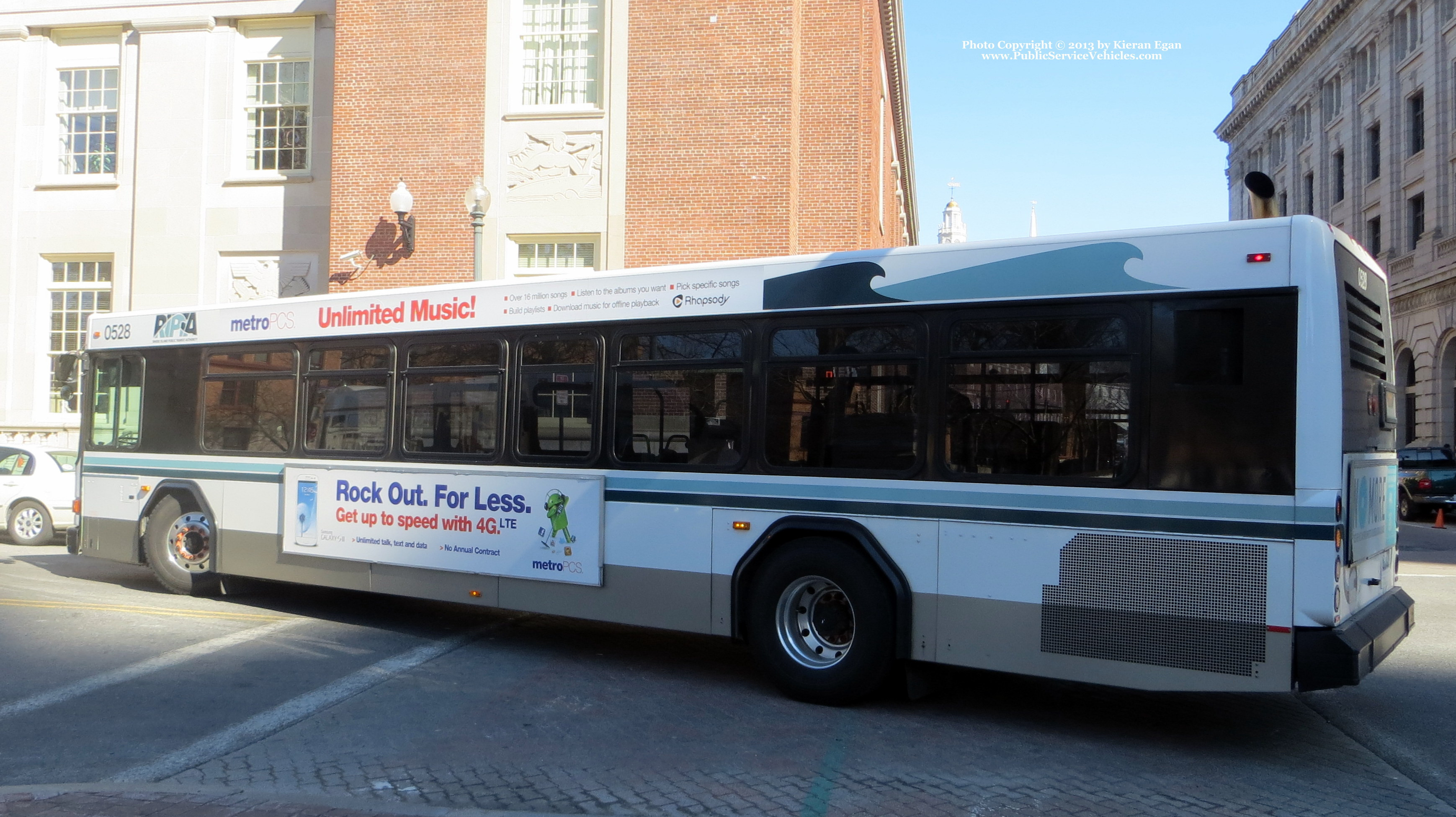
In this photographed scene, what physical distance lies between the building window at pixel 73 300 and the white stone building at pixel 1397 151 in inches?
1321

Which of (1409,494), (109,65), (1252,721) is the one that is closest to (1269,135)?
(1409,494)

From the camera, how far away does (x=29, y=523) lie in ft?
51.0

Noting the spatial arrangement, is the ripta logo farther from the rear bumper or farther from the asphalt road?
the rear bumper

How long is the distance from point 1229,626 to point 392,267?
55.9 feet

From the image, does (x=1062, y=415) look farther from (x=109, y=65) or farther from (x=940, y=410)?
(x=109, y=65)

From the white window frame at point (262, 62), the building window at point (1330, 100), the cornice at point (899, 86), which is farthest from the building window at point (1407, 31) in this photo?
the white window frame at point (262, 62)

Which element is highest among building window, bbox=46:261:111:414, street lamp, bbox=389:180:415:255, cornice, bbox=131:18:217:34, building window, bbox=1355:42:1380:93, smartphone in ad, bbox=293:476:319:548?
building window, bbox=1355:42:1380:93

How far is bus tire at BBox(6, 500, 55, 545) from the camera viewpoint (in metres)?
15.5

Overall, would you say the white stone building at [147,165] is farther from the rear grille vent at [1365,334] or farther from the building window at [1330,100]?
the building window at [1330,100]

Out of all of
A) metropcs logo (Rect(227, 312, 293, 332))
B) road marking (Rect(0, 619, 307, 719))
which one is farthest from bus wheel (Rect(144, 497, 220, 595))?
metropcs logo (Rect(227, 312, 293, 332))

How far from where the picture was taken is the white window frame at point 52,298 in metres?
23.7

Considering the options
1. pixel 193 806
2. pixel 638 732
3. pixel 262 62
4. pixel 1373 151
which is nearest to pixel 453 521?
pixel 638 732

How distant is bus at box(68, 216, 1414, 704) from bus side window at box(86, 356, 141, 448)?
1977mm

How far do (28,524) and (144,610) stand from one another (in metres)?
6.83
